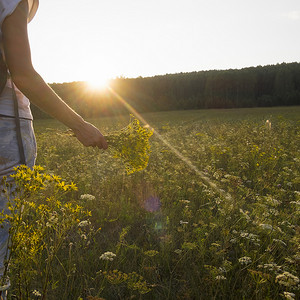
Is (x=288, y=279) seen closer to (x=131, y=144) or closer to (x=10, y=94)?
(x=131, y=144)

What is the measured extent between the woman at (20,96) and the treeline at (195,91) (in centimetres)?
3072

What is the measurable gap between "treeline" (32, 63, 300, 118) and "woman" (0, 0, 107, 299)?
3072 cm

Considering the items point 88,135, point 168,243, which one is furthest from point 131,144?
point 168,243

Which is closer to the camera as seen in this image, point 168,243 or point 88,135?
point 88,135

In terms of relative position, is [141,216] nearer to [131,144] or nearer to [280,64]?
[131,144]

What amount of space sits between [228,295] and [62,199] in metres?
2.91

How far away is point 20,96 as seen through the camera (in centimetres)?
184

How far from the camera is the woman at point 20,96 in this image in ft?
5.23

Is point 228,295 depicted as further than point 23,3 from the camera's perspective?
Yes

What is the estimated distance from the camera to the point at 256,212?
3670 millimetres

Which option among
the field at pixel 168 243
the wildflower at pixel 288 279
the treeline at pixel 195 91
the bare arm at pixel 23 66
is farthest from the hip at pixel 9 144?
the treeline at pixel 195 91

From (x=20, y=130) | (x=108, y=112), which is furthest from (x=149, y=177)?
(x=108, y=112)

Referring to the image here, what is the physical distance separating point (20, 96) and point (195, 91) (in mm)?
37826

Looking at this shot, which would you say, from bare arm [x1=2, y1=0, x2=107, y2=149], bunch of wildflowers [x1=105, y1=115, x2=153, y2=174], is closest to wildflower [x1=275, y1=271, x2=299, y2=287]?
bunch of wildflowers [x1=105, y1=115, x2=153, y2=174]
